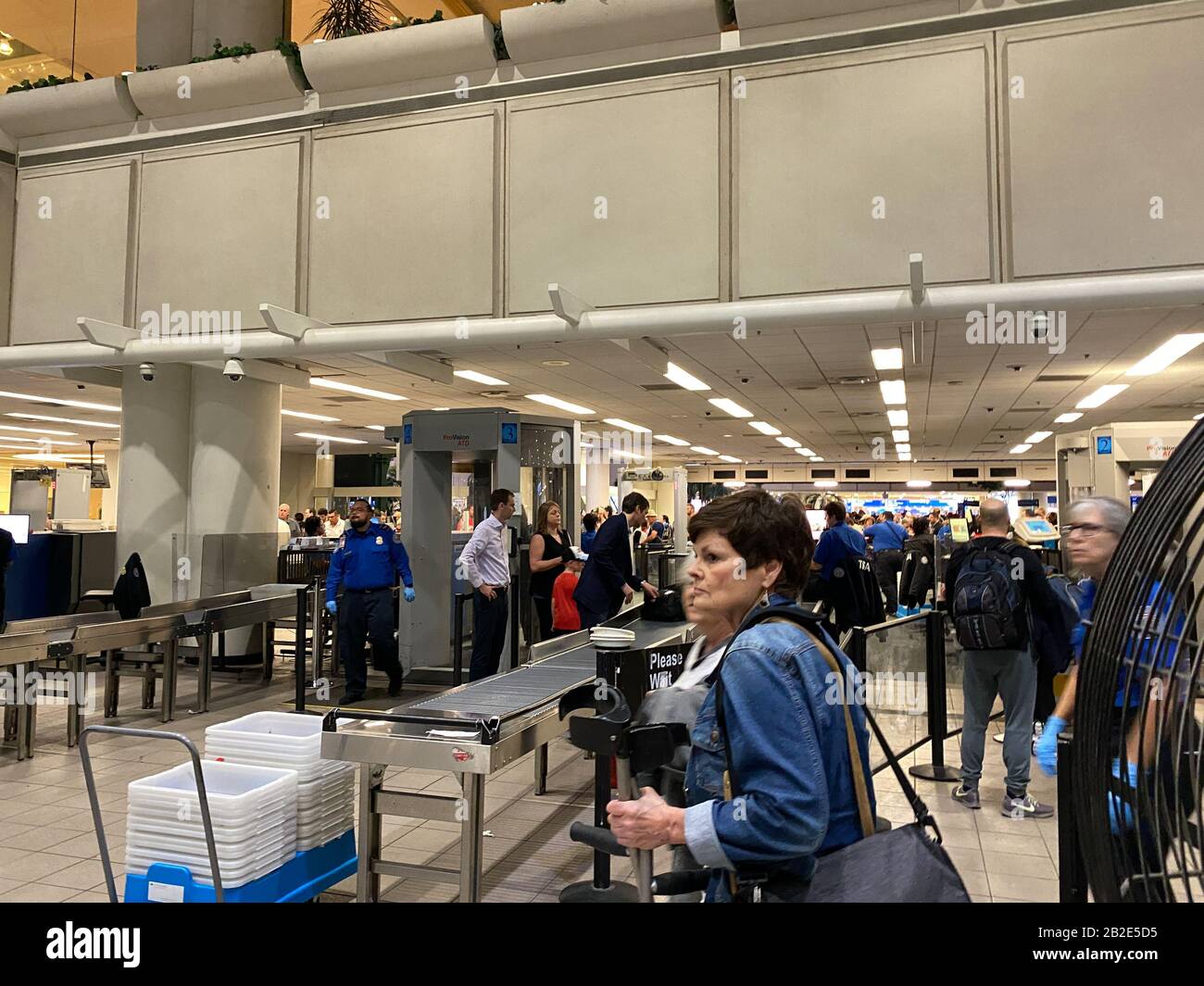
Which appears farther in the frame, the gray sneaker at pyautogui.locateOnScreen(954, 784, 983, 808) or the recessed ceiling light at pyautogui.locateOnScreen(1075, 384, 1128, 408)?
the recessed ceiling light at pyautogui.locateOnScreen(1075, 384, 1128, 408)

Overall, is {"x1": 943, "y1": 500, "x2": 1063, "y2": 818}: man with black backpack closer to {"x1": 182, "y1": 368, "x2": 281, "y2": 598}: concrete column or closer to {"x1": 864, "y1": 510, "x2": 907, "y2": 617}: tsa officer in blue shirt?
{"x1": 182, "y1": 368, "x2": 281, "y2": 598}: concrete column

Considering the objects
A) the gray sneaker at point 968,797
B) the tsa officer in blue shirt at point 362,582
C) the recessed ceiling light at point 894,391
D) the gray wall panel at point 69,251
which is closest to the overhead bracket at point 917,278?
the gray sneaker at point 968,797

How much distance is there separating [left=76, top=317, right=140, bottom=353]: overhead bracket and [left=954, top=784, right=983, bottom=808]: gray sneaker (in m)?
8.51

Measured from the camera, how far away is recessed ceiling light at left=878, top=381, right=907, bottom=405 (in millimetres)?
11617

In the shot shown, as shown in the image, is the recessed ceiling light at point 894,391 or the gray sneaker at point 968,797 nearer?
the gray sneaker at point 968,797

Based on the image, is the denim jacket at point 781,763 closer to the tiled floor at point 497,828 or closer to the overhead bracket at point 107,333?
the tiled floor at point 497,828

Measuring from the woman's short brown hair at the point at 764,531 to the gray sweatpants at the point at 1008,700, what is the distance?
3.78 m

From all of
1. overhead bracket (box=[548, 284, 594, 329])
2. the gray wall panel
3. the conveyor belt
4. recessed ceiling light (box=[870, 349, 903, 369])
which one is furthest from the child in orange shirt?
the gray wall panel

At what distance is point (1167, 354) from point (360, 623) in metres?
8.65

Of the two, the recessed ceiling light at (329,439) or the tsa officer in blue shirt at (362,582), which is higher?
the recessed ceiling light at (329,439)

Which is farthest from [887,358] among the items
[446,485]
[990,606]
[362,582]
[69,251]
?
[69,251]

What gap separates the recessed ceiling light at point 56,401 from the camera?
1220 centimetres
